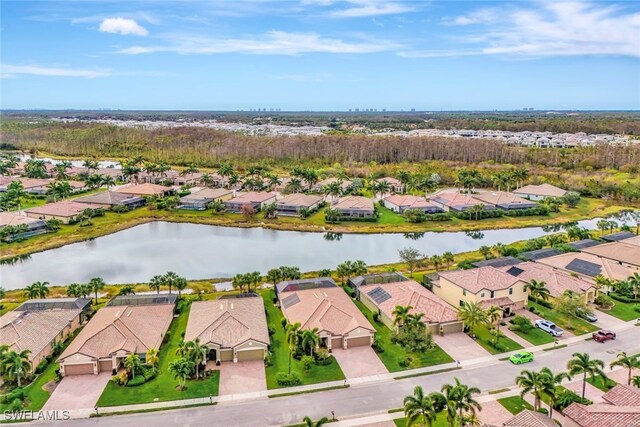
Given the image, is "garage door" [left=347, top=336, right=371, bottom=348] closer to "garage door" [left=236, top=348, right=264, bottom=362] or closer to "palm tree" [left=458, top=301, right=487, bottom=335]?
"garage door" [left=236, top=348, right=264, bottom=362]

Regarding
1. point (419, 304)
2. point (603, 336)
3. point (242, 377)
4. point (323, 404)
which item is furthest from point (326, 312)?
point (603, 336)

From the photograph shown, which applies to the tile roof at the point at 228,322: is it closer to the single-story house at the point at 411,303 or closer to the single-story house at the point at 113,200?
the single-story house at the point at 411,303

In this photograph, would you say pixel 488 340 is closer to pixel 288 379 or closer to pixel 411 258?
pixel 411 258

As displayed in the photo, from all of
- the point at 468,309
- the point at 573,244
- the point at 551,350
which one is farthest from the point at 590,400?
the point at 573,244

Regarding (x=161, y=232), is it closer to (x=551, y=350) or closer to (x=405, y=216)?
(x=405, y=216)

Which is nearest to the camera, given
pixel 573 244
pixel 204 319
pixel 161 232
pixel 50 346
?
pixel 50 346
